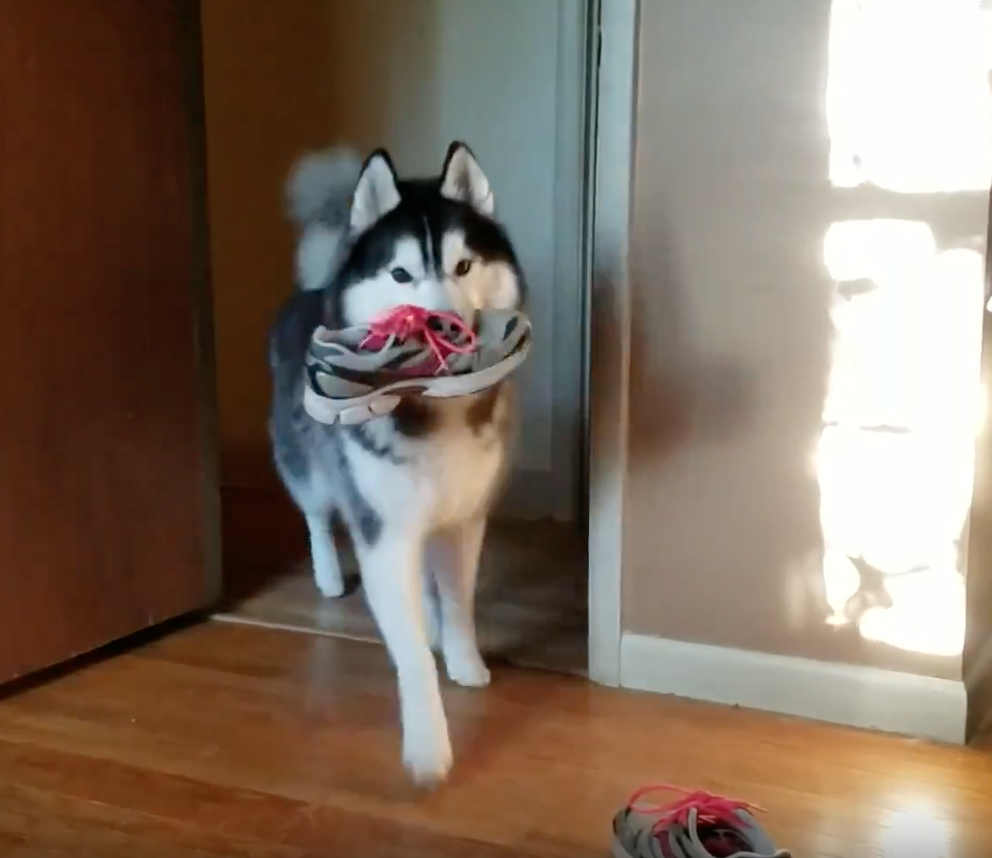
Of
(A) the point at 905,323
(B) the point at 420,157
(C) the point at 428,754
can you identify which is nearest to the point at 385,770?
(C) the point at 428,754

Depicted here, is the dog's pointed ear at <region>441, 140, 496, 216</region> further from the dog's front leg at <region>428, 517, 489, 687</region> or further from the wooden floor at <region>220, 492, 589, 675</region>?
the wooden floor at <region>220, 492, 589, 675</region>

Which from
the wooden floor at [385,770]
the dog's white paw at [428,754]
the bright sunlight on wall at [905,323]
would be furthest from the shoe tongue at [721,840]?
the bright sunlight on wall at [905,323]

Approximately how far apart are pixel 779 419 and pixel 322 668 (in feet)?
2.78

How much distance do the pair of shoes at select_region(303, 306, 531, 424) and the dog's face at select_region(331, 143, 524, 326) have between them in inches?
2.0

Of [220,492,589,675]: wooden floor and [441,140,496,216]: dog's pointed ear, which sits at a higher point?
[441,140,496,216]: dog's pointed ear

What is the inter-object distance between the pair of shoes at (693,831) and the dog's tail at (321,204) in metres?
0.95

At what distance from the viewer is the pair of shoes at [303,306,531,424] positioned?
133 centimetres

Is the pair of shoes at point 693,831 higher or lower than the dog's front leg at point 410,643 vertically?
lower

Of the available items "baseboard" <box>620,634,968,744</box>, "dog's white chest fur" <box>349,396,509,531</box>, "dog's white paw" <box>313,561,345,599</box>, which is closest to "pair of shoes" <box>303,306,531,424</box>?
"dog's white chest fur" <box>349,396,509,531</box>

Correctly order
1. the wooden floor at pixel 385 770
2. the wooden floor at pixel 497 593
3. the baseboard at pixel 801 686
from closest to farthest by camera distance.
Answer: the wooden floor at pixel 385 770, the baseboard at pixel 801 686, the wooden floor at pixel 497 593

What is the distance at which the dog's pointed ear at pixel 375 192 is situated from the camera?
1464 millimetres

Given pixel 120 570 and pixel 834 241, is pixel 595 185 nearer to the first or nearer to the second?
pixel 834 241

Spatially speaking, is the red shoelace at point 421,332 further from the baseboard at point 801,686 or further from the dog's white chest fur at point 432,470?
the baseboard at point 801,686

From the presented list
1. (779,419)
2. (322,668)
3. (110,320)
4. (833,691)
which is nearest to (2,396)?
(110,320)
